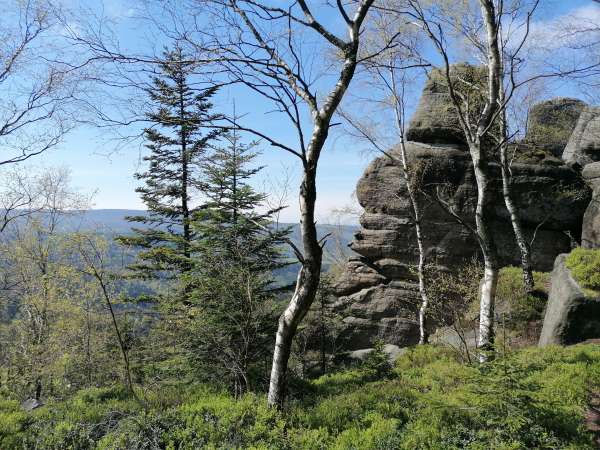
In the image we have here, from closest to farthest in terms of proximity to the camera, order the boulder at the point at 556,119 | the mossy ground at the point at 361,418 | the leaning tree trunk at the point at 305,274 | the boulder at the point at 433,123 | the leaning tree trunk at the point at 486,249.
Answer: the mossy ground at the point at 361,418 < the leaning tree trunk at the point at 305,274 < the leaning tree trunk at the point at 486,249 < the boulder at the point at 433,123 < the boulder at the point at 556,119

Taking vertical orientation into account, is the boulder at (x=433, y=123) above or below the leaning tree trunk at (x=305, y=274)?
above

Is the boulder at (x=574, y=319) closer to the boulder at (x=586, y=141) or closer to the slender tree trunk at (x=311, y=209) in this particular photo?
the slender tree trunk at (x=311, y=209)

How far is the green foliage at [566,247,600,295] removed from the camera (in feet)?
30.2

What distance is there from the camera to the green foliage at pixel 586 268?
922 cm

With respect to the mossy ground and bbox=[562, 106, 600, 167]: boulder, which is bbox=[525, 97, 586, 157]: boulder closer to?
bbox=[562, 106, 600, 167]: boulder

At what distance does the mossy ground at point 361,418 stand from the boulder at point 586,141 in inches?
605

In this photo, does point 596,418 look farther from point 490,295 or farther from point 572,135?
point 572,135

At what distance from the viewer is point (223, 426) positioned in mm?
5191

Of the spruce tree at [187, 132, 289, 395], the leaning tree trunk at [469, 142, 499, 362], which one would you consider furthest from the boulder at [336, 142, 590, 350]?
the leaning tree trunk at [469, 142, 499, 362]

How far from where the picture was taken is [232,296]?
870 centimetres

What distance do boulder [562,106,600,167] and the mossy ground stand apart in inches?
605

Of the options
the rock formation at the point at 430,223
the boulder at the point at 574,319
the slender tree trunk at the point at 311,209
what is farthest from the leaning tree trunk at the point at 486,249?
the rock formation at the point at 430,223

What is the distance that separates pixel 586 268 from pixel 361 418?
25.8ft

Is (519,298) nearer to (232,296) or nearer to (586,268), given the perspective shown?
(586,268)
